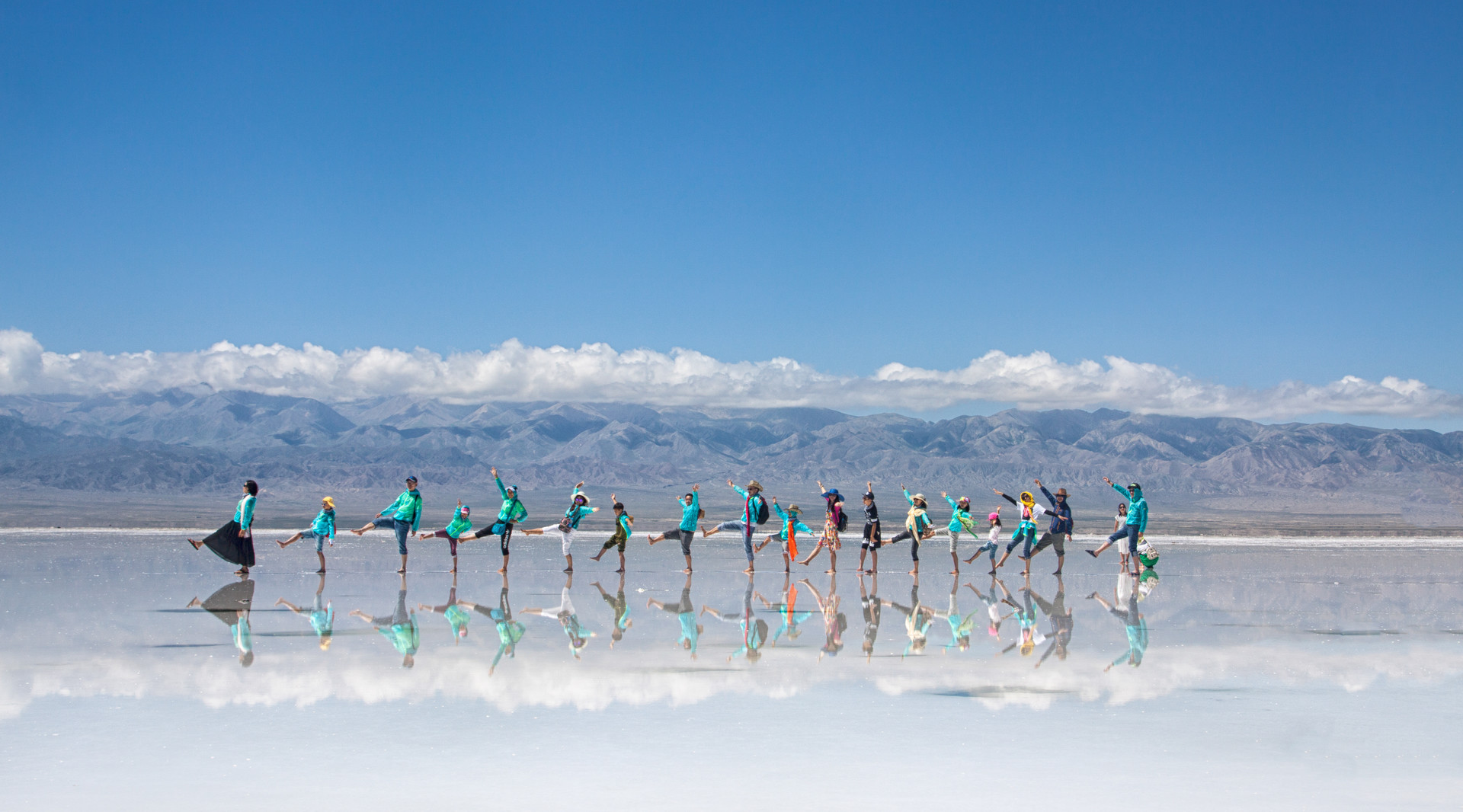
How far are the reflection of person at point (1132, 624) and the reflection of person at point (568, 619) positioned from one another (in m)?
5.69

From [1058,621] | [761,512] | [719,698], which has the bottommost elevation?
[1058,621]

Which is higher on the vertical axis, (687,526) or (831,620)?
(687,526)

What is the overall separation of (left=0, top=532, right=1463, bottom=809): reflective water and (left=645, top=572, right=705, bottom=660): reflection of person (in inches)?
3.5

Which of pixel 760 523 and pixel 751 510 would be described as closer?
pixel 760 523

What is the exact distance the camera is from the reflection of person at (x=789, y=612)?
509 inches

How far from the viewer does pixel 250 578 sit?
1897 cm

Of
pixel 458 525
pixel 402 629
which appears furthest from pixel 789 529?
pixel 402 629

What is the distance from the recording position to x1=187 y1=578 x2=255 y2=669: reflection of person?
37.1ft

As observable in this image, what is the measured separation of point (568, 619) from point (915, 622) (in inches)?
183

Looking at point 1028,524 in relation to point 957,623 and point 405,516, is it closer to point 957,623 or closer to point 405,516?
point 957,623

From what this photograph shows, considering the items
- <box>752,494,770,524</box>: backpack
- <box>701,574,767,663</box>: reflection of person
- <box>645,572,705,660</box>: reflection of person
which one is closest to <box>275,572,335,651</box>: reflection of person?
<box>645,572,705,660</box>: reflection of person

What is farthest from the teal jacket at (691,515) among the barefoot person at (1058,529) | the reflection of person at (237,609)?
the reflection of person at (237,609)

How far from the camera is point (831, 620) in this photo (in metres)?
14.2

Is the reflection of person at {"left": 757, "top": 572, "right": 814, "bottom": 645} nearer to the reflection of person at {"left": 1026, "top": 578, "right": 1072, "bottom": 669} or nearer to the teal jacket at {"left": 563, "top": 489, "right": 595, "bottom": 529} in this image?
the reflection of person at {"left": 1026, "top": 578, "right": 1072, "bottom": 669}
